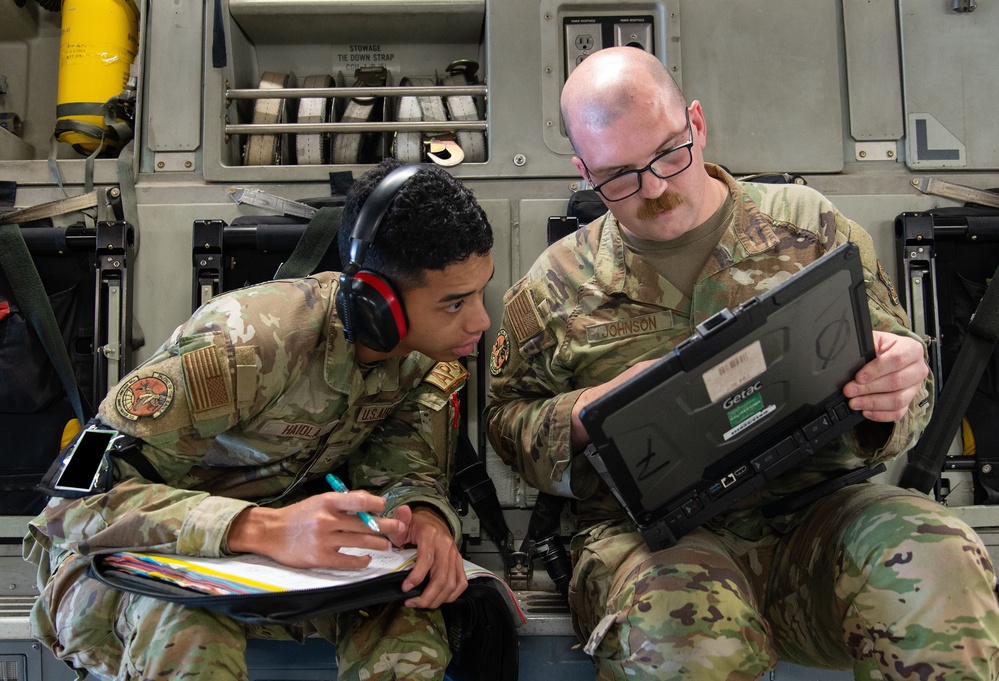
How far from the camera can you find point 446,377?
185 cm

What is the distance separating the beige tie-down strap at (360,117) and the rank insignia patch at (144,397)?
1123 millimetres

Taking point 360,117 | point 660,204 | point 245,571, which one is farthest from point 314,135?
point 245,571

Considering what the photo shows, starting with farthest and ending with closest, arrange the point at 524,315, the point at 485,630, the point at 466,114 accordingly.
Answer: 1. the point at 466,114
2. the point at 524,315
3. the point at 485,630

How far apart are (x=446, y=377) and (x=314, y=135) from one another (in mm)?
984

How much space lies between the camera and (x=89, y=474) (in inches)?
57.4

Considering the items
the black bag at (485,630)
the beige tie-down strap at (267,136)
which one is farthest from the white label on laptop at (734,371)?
the beige tie-down strap at (267,136)

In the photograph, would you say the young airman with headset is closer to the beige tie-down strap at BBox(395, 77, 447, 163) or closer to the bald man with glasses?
the bald man with glasses

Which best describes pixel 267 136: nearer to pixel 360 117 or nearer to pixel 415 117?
pixel 360 117

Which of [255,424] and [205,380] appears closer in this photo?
[205,380]

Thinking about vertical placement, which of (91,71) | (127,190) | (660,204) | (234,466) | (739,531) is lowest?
(739,531)

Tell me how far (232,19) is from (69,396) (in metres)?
1.20

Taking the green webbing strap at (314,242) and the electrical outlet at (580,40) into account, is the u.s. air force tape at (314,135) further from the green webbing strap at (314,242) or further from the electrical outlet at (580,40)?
the electrical outlet at (580,40)

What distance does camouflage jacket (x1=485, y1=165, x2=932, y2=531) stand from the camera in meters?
1.67

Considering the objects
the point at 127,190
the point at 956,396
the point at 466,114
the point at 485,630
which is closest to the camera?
the point at 485,630
